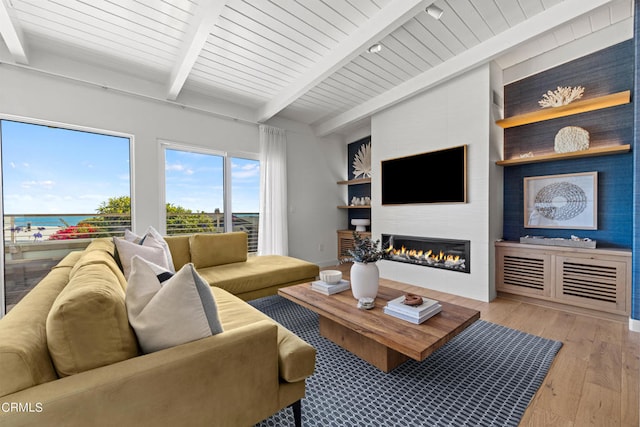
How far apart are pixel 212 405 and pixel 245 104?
12.5 ft

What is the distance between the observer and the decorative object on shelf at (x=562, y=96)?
2733 millimetres

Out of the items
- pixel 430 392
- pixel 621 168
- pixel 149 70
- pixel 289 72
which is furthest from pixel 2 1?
pixel 621 168

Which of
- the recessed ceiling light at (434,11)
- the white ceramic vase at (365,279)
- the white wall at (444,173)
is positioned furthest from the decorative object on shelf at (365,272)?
the recessed ceiling light at (434,11)

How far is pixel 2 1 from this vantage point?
5.88 ft

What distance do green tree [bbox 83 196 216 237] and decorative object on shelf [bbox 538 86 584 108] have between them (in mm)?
4482

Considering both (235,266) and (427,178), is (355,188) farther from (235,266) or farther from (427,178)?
(235,266)

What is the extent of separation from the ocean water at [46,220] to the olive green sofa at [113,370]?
2225 millimetres

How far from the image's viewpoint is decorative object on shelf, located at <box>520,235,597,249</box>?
2533mm

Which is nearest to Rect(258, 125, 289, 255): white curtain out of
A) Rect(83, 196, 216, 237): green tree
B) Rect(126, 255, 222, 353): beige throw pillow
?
Rect(83, 196, 216, 237): green tree

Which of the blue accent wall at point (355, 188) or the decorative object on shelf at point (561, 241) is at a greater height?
the blue accent wall at point (355, 188)

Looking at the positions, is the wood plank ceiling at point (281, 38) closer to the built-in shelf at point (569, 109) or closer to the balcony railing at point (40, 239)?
the built-in shelf at point (569, 109)

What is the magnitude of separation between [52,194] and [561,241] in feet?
17.3

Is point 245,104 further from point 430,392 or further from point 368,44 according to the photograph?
point 430,392

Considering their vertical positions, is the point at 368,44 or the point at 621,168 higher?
the point at 368,44
